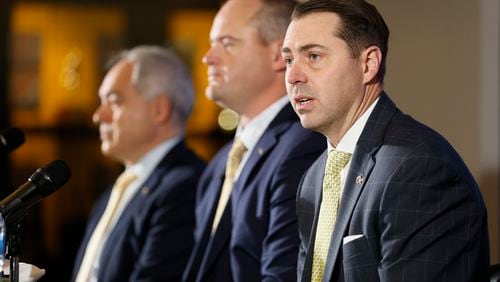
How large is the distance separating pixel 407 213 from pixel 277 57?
120cm

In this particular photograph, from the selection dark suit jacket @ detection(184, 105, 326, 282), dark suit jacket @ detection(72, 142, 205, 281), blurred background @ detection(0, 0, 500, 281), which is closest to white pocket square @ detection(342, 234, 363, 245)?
dark suit jacket @ detection(184, 105, 326, 282)

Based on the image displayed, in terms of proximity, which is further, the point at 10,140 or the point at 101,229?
the point at 101,229

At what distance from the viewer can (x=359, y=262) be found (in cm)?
215

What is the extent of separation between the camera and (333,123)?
2.33 meters

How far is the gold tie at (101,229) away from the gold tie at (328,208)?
1619 mm

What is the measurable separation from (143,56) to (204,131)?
195cm

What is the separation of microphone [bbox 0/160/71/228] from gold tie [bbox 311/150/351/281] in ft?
1.99

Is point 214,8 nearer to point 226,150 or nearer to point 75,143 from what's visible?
point 75,143

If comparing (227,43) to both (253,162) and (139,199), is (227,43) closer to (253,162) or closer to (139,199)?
(253,162)

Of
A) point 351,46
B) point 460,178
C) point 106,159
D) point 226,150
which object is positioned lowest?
point 106,159

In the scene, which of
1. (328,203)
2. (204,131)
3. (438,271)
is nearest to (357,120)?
(328,203)

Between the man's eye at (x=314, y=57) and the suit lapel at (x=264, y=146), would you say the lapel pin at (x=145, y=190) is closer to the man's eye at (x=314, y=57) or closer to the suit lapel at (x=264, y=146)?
the suit lapel at (x=264, y=146)

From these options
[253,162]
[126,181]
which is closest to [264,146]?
[253,162]

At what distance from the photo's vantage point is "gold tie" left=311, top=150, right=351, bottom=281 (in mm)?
2318
